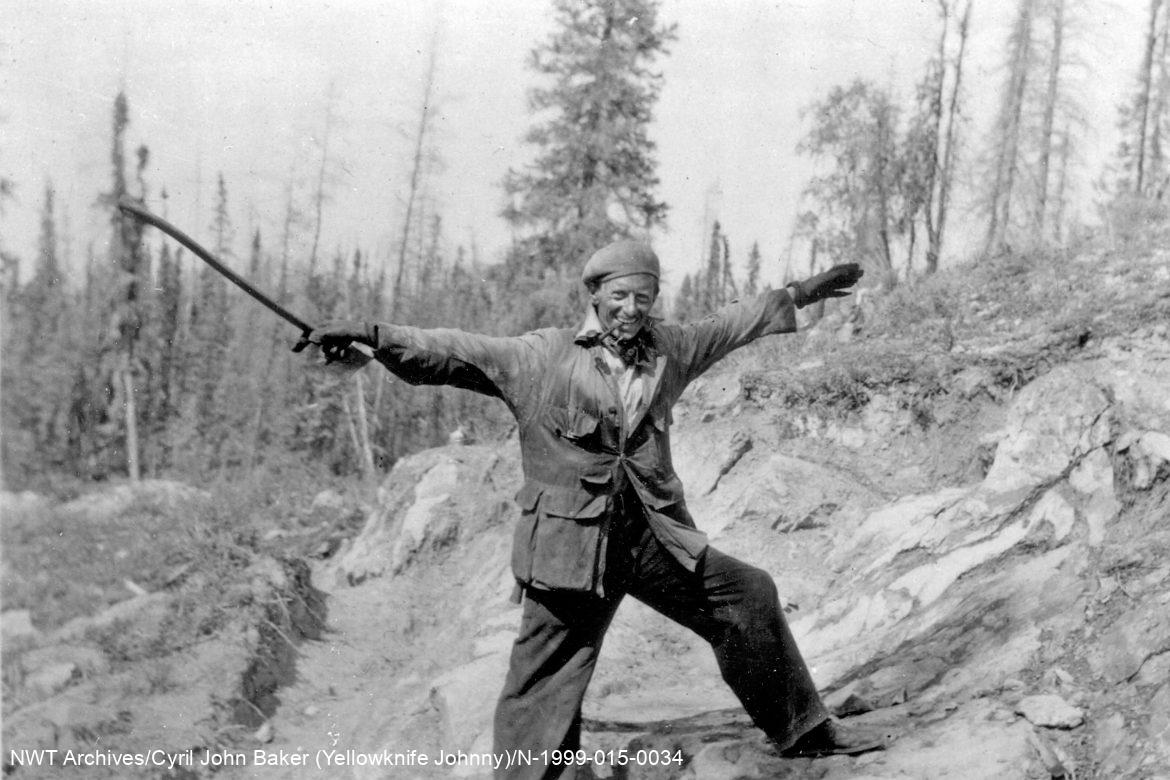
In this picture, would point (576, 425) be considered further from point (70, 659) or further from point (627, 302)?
point (70, 659)

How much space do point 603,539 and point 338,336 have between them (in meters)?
1.17

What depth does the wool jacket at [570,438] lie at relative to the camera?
128 inches

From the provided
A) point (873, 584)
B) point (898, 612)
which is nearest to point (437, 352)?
point (898, 612)

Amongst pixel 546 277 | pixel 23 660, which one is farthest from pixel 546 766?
pixel 546 277

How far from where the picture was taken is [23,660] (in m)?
6.23

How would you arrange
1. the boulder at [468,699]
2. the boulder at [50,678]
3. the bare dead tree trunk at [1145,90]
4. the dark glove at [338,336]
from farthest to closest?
the bare dead tree trunk at [1145,90] → the boulder at [50,678] → the boulder at [468,699] → the dark glove at [338,336]

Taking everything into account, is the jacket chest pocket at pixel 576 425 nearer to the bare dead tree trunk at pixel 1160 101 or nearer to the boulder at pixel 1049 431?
the boulder at pixel 1049 431

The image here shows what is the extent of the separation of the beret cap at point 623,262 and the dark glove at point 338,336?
33.2 inches

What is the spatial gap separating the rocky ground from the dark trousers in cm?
26

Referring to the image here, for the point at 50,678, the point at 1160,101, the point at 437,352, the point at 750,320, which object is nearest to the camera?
the point at 437,352

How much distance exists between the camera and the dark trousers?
3334 millimetres

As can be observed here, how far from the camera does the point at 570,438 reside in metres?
3.38

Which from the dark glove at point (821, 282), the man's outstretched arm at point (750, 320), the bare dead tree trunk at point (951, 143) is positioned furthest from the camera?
the bare dead tree trunk at point (951, 143)

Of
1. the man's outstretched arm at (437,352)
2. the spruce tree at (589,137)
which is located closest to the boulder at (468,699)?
the man's outstretched arm at (437,352)
